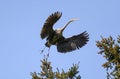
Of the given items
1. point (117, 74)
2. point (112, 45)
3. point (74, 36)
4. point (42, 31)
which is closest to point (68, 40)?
point (74, 36)

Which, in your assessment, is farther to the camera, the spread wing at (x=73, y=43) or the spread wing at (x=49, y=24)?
the spread wing at (x=73, y=43)

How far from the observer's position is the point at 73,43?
2139cm

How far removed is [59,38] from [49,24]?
4.76ft

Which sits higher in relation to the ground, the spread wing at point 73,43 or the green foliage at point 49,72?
the spread wing at point 73,43

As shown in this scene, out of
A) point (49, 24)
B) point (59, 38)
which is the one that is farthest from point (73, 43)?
point (49, 24)

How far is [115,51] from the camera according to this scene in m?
17.8

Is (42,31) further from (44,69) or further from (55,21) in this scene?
(44,69)

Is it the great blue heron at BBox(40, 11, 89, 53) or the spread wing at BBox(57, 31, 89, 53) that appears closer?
the great blue heron at BBox(40, 11, 89, 53)

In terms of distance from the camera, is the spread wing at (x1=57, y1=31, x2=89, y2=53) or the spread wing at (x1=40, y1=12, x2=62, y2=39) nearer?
the spread wing at (x1=40, y1=12, x2=62, y2=39)

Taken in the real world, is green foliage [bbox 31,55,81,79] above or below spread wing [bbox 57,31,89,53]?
below

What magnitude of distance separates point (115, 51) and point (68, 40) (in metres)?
4.25

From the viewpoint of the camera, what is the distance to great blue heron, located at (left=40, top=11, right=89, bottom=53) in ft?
63.8

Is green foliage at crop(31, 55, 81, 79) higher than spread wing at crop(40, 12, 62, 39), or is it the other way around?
spread wing at crop(40, 12, 62, 39)

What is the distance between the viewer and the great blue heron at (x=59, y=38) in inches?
766
